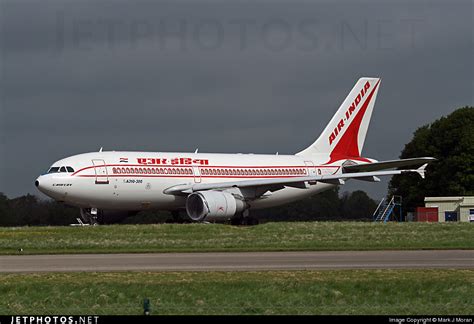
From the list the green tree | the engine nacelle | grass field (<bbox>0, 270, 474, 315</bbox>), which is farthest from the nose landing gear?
the green tree

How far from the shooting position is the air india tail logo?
211 ft

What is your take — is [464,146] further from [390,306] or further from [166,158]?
[390,306]

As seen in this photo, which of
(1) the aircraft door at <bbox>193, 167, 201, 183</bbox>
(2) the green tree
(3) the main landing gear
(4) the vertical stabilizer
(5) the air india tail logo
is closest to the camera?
(3) the main landing gear

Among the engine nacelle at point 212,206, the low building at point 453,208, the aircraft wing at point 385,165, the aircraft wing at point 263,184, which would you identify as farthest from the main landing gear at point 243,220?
the low building at point 453,208

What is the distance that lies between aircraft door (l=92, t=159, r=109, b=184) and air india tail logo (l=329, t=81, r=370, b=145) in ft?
60.2

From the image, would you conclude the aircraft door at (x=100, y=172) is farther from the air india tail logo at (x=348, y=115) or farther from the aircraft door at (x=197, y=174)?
the air india tail logo at (x=348, y=115)

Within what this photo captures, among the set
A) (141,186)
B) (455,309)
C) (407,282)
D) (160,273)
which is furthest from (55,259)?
(141,186)

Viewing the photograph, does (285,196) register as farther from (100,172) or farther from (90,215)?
(100,172)

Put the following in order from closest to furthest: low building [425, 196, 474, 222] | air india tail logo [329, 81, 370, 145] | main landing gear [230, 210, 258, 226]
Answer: main landing gear [230, 210, 258, 226] < low building [425, 196, 474, 222] < air india tail logo [329, 81, 370, 145]

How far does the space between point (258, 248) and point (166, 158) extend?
64.0 feet

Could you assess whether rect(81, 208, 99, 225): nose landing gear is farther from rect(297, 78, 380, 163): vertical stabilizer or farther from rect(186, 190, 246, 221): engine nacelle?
rect(297, 78, 380, 163): vertical stabilizer

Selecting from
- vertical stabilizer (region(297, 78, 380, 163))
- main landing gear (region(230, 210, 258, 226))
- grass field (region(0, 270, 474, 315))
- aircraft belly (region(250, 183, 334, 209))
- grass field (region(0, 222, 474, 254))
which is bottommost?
grass field (region(0, 270, 474, 315))

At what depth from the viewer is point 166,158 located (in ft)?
177

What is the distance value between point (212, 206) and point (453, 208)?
22.6 meters
